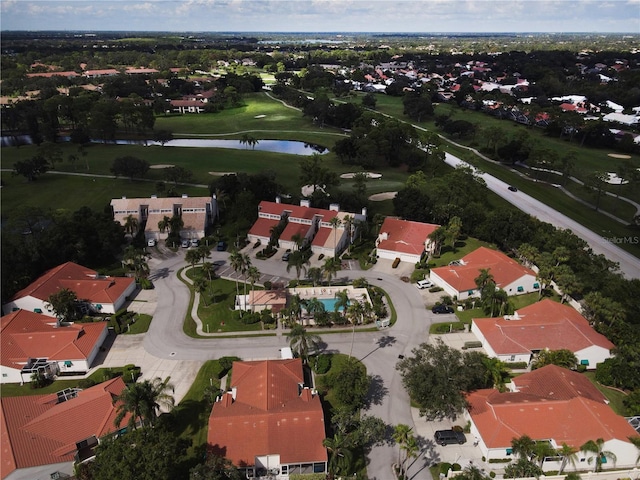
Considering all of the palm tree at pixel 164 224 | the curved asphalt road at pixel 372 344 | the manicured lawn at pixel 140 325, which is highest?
the palm tree at pixel 164 224

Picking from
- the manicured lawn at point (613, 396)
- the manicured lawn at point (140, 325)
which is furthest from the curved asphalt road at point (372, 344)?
the manicured lawn at point (613, 396)

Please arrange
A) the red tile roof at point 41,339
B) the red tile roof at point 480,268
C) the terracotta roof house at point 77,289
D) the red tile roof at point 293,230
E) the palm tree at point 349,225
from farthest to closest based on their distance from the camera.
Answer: the red tile roof at point 293,230 < the palm tree at point 349,225 < the red tile roof at point 480,268 < the terracotta roof house at point 77,289 < the red tile roof at point 41,339

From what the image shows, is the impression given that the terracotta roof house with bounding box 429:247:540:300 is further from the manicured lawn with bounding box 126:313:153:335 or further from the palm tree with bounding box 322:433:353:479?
the manicured lawn with bounding box 126:313:153:335

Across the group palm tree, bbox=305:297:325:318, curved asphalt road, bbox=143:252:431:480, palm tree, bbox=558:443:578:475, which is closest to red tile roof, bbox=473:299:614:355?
curved asphalt road, bbox=143:252:431:480

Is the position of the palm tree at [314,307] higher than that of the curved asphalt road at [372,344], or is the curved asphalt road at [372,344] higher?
the palm tree at [314,307]

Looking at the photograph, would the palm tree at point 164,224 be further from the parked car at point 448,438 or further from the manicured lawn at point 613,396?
the manicured lawn at point 613,396

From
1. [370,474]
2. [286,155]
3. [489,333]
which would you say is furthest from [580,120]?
[370,474]

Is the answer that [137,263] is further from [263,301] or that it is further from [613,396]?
[613,396]
